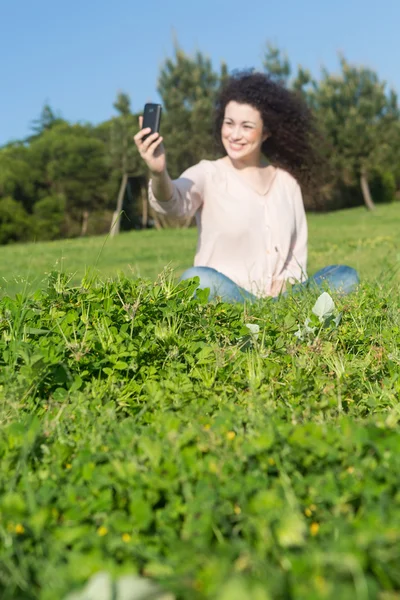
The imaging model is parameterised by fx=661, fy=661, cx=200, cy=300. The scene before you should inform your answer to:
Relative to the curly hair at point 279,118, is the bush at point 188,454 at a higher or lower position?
lower

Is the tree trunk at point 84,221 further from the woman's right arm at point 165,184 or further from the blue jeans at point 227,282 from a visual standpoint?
the blue jeans at point 227,282

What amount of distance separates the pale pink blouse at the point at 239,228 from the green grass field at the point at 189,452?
5.78ft

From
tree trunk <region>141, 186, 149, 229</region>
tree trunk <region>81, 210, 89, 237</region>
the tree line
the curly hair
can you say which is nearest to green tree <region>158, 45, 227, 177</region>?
the tree line

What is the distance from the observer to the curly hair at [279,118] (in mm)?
5039

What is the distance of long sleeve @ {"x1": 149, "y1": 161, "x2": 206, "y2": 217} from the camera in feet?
14.4

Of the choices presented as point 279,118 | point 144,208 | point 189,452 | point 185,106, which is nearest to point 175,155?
point 185,106

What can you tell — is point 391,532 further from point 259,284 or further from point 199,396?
point 259,284

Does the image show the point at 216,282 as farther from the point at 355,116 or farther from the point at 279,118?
the point at 355,116

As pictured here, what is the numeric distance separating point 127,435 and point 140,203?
39111mm

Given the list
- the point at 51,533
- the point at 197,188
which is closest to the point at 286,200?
the point at 197,188

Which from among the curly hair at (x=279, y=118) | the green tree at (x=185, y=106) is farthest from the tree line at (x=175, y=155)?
the curly hair at (x=279, y=118)

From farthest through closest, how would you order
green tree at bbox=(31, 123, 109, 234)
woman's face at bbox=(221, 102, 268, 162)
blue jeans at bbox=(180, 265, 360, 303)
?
1. green tree at bbox=(31, 123, 109, 234)
2. woman's face at bbox=(221, 102, 268, 162)
3. blue jeans at bbox=(180, 265, 360, 303)

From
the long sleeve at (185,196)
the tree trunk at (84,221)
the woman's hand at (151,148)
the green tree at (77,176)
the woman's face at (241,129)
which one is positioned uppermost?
the green tree at (77,176)

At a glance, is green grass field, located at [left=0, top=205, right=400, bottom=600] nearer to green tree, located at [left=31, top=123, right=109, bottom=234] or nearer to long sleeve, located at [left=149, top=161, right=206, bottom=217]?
long sleeve, located at [left=149, top=161, right=206, bottom=217]
